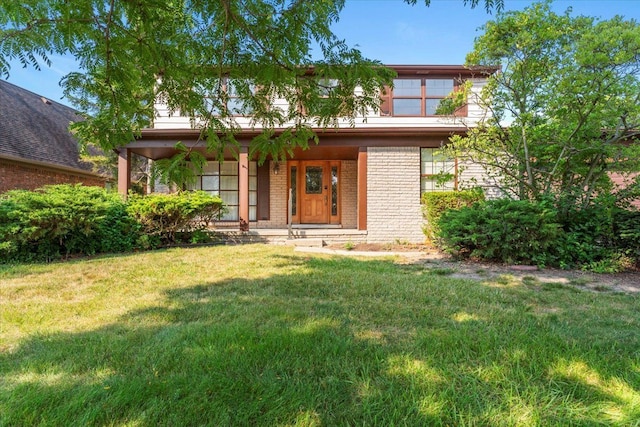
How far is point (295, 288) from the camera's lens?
391cm

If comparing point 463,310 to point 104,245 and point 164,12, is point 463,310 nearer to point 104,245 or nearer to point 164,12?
point 164,12

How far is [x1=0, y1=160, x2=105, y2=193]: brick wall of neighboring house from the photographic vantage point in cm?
1073

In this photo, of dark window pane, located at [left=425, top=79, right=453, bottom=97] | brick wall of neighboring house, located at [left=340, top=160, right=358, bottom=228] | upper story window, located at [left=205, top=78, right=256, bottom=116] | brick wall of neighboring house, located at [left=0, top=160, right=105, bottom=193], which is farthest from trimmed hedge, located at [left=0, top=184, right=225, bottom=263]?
dark window pane, located at [left=425, top=79, right=453, bottom=97]

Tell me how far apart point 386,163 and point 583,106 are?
460cm

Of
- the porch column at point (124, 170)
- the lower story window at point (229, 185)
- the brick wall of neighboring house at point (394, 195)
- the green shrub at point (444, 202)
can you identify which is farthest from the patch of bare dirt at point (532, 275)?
the porch column at point (124, 170)

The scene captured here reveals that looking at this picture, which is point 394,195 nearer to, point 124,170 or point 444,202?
point 444,202

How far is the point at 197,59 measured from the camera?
2662 mm

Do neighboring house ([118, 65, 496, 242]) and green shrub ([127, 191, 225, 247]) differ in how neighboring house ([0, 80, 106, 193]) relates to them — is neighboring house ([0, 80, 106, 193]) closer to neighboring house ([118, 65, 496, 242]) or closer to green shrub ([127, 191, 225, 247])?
neighboring house ([118, 65, 496, 242])

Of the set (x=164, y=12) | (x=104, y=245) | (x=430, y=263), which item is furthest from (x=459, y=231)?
(x=104, y=245)

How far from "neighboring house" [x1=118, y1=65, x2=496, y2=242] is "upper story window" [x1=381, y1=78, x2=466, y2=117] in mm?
29

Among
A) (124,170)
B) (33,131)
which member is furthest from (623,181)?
(33,131)

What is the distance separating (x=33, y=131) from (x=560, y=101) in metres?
17.0

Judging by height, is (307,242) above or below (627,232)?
below

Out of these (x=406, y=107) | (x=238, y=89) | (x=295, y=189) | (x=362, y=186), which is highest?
(x=406, y=107)
